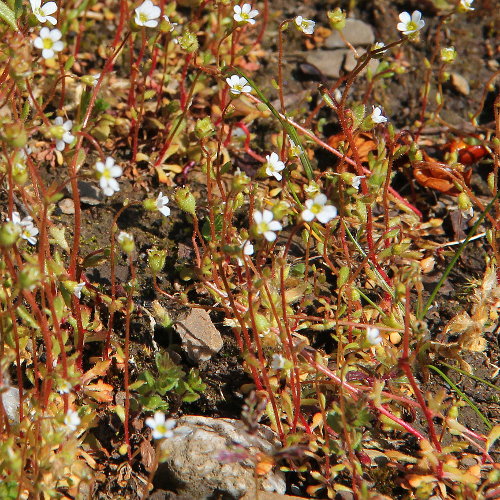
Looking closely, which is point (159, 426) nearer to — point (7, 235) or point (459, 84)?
point (7, 235)

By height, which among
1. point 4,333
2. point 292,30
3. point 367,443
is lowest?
point 367,443

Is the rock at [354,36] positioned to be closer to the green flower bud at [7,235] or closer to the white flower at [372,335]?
the white flower at [372,335]

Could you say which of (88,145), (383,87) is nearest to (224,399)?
(88,145)

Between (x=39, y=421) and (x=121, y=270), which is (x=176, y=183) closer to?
(x=121, y=270)

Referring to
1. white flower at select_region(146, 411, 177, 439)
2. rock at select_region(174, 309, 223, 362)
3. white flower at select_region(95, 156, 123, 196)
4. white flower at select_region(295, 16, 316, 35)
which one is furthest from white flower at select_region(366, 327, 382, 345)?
white flower at select_region(295, 16, 316, 35)

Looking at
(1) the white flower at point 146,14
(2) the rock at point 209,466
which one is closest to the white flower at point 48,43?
(1) the white flower at point 146,14
